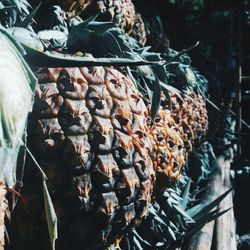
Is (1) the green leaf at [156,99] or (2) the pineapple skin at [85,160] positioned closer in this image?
(2) the pineapple skin at [85,160]

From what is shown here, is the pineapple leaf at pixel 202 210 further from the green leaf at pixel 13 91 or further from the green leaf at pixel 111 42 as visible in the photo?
the green leaf at pixel 13 91

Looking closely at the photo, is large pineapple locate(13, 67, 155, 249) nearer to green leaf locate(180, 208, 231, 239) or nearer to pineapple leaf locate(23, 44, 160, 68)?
Answer: pineapple leaf locate(23, 44, 160, 68)

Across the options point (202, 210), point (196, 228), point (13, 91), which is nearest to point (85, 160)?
point (13, 91)

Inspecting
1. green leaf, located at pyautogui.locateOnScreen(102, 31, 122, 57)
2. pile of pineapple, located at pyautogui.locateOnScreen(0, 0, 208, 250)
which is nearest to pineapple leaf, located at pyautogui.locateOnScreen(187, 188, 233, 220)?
pile of pineapple, located at pyautogui.locateOnScreen(0, 0, 208, 250)

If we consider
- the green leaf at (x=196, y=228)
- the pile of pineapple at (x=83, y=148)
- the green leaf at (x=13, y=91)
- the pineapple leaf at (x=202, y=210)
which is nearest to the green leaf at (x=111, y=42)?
the pile of pineapple at (x=83, y=148)

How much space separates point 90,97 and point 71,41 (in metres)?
0.11

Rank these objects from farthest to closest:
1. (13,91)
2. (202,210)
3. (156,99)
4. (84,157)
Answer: (202,210) → (156,99) → (84,157) → (13,91)

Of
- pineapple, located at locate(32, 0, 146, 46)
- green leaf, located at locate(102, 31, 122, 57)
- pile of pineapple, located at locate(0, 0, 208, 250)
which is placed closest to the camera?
pile of pineapple, located at locate(0, 0, 208, 250)

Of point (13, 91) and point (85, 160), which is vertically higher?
point (13, 91)

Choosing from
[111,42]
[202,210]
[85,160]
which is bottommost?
[202,210]

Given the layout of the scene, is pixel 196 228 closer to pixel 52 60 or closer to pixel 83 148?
pixel 83 148

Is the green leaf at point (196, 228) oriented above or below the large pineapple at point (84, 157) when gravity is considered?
below

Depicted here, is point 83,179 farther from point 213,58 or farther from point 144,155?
point 213,58

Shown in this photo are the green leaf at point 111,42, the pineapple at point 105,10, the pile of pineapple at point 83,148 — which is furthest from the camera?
the pineapple at point 105,10
